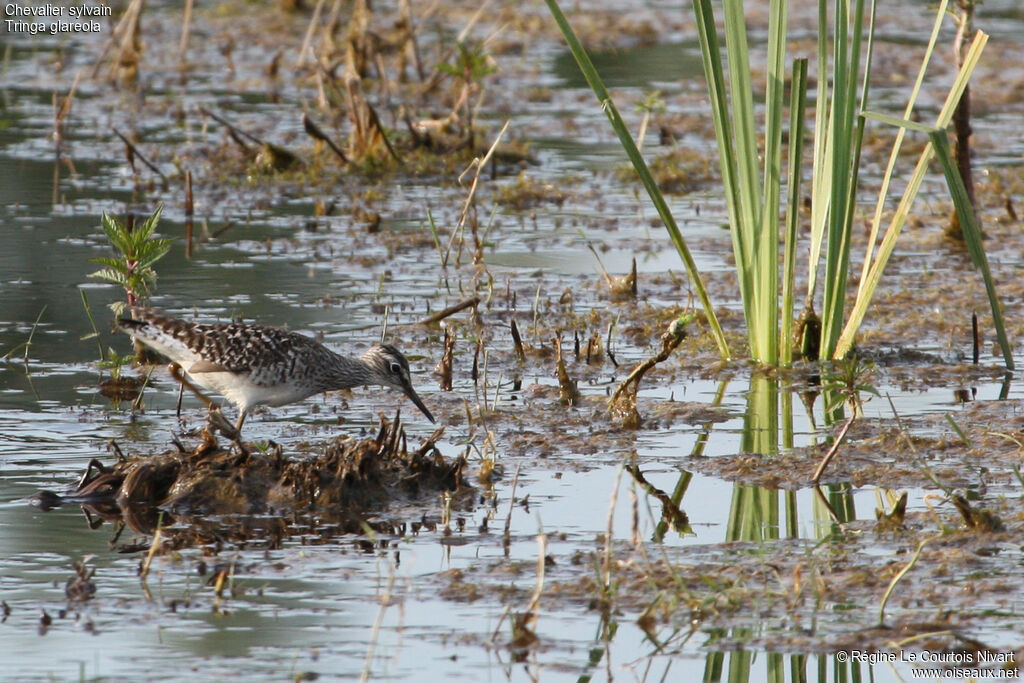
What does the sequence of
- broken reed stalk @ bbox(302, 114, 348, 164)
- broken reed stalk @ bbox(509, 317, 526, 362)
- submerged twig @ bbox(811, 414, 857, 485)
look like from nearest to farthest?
submerged twig @ bbox(811, 414, 857, 485), broken reed stalk @ bbox(509, 317, 526, 362), broken reed stalk @ bbox(302, 114, 348, 164)

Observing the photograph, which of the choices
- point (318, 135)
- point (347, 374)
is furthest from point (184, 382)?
point (318, 135)

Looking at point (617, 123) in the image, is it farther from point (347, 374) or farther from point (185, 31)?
point (185, 31)

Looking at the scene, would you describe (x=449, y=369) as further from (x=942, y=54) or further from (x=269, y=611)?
(x=942, y=54)

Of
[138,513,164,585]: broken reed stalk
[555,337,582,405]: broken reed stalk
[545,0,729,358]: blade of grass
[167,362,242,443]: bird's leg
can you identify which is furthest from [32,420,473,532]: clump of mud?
[545,0,729,358]: blade of grass

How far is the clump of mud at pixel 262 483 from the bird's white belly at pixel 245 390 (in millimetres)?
878

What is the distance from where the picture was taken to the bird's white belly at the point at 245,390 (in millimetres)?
8430

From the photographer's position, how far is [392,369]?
8.81 meters

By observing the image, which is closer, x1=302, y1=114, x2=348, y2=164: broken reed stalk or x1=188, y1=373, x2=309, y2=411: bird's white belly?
x1=188, y1=373, x2=309, y2=411: bird's white belly

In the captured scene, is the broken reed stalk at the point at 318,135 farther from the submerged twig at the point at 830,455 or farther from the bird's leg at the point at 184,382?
the submerged twig at the point at 830,455

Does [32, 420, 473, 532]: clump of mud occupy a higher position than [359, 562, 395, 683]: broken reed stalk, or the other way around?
[32, 420, 473, 532]: clump of mud

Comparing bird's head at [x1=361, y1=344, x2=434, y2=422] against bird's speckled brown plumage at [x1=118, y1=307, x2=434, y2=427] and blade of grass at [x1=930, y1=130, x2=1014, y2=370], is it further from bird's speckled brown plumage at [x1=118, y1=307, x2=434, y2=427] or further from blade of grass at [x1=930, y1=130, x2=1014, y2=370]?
blade of grass at [x1=930, y1=130, x2=1014, y2=370]

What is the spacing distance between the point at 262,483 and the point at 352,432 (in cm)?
134

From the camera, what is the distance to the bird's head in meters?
8.77

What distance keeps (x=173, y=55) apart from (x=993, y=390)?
1443cm
